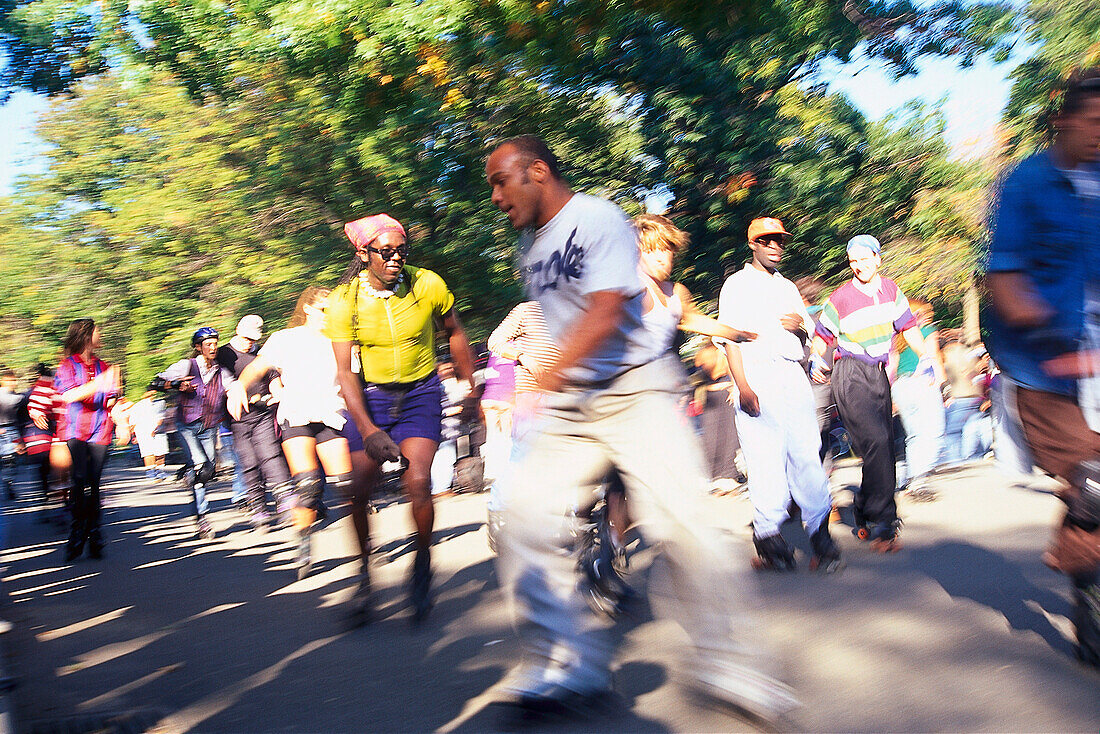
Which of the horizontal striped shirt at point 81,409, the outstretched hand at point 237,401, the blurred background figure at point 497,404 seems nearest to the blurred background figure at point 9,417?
the outstretched hand at point 237,401

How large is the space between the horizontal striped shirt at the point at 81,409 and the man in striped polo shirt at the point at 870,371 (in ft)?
18.3

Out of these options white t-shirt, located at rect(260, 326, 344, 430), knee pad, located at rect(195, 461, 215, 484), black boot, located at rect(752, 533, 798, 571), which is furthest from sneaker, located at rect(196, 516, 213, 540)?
black boot, located at rect(752, 533, 798, 571)

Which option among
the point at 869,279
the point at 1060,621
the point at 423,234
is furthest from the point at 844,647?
the point at 423,234

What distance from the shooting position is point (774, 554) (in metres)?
6.09

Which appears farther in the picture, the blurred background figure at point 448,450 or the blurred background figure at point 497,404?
the blurred background figure at point 448,450

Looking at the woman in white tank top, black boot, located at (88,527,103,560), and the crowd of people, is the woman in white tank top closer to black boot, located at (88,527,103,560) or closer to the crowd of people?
the crowd of people

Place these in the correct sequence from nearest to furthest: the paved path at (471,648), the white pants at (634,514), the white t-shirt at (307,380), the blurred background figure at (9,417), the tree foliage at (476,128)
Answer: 1. the white pants at (634,514)
2. the paved path at (471,648)
3. the white t-shirt at (307,380)
4. the tree foliage at (476,128)
5. the blurred background figure at (9,417)

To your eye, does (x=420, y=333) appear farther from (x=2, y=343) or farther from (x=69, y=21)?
(x=2, y=343)

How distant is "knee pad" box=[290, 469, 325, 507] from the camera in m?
7.21

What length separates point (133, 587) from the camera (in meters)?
7.26

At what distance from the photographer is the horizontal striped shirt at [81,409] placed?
855 centimetres

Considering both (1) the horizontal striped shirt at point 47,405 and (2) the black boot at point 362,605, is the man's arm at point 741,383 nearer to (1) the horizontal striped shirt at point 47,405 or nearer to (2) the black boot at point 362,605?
(2) the black boot at point 362,605

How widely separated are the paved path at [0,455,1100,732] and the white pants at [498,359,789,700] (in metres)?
0.26

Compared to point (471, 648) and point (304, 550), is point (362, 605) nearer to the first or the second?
point (471, 648)
